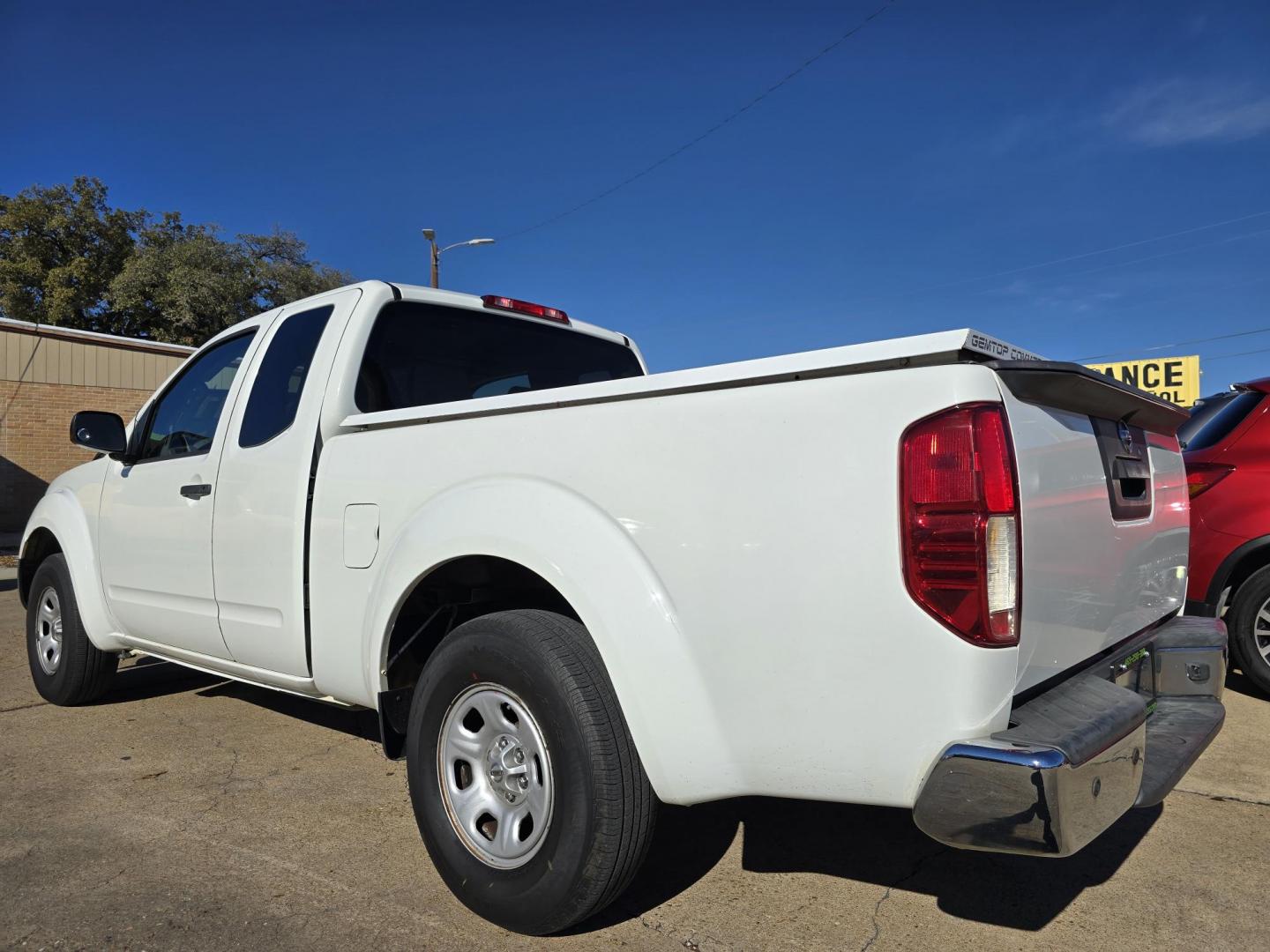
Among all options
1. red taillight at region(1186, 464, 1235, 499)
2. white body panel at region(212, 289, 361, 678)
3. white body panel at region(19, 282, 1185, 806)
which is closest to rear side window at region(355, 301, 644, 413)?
white body panel at region(212, 289, 361, 678)

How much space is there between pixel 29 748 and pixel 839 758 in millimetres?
3937

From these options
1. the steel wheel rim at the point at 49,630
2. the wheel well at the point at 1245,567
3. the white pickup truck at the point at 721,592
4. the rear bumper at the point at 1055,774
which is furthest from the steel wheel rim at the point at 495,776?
the wheel well at the point at 1245,567

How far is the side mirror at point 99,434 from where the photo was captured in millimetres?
4367

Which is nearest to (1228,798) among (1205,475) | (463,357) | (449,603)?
(1205,475)

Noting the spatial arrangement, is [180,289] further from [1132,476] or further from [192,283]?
[1132,476]

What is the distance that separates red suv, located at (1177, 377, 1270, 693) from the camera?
192 inches

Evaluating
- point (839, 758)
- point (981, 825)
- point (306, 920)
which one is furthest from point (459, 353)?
point (981, 825)

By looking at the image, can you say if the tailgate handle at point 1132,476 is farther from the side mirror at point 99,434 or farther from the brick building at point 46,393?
the brick building at point 46,393

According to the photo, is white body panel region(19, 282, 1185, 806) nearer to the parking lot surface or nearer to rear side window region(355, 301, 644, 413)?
rear side window region(355, 301, 644, 413)

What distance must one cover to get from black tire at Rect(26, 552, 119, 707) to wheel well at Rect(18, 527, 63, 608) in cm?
18

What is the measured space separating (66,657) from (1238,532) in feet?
20.6

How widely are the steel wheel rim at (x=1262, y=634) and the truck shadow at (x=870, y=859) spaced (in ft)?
6.49

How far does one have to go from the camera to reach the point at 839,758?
2006 mm

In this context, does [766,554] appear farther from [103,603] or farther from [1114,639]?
[103,603]
